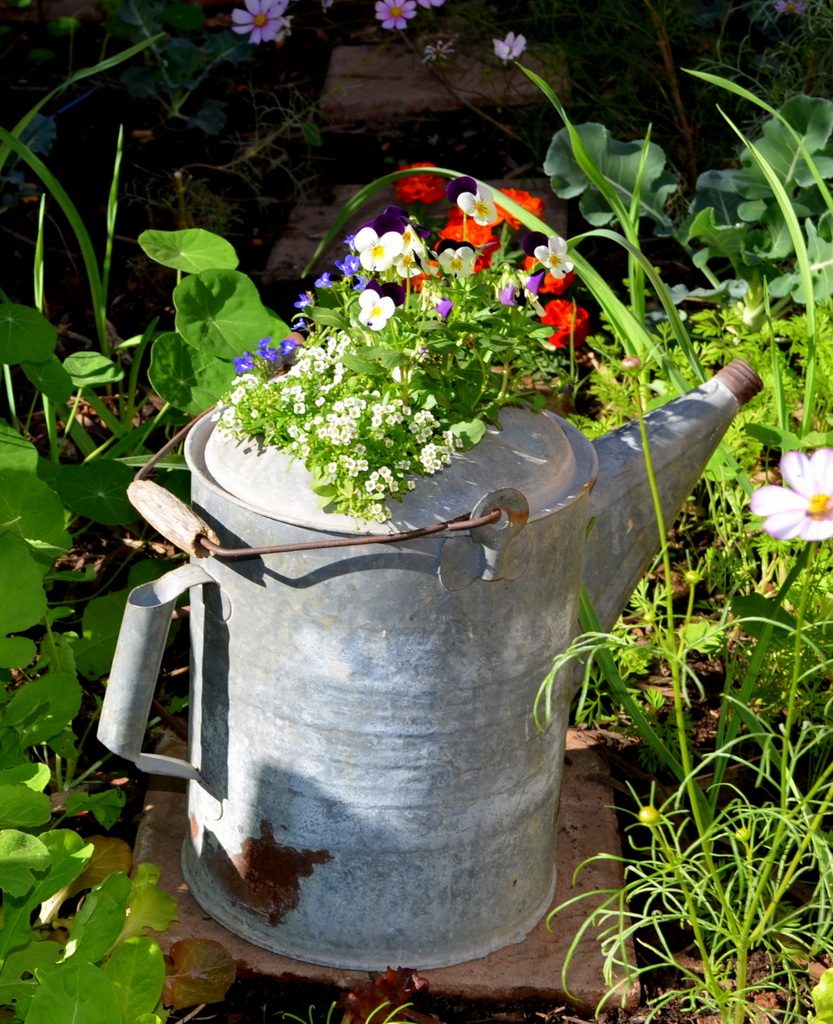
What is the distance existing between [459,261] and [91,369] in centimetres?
88

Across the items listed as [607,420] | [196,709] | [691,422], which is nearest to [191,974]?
[196,709]

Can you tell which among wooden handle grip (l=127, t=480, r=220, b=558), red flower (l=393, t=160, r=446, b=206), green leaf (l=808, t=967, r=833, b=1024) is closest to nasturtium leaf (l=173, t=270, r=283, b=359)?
wooden handle grip (l=127, t=480, r=220, b=558)

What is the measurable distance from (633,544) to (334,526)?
484 mm

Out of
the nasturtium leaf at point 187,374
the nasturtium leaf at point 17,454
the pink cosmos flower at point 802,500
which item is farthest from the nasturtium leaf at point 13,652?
A: the pink cosmos flower at point 802,500

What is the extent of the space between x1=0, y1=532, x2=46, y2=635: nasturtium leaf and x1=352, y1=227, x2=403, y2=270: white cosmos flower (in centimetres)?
58

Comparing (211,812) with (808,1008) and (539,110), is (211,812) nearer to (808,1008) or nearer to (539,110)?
(808,1008)

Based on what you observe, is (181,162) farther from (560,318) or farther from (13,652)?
(13,652)

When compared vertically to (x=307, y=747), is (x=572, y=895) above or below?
below

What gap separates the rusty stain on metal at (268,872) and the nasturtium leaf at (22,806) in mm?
285

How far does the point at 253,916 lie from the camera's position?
5.54 ft

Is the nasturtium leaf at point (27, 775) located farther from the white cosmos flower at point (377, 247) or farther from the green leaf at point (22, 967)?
the white cosmos flower at point (377, 247)

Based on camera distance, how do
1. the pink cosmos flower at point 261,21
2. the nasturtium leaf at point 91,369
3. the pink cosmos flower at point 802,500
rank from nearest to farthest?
the pink cosmos flower at point 802,500, the nasturtium leaf at point 91,369, the pink cosmos flower at point 261,21

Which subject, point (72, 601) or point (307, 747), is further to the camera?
point (72, 601)

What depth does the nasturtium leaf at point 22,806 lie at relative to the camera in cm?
144
